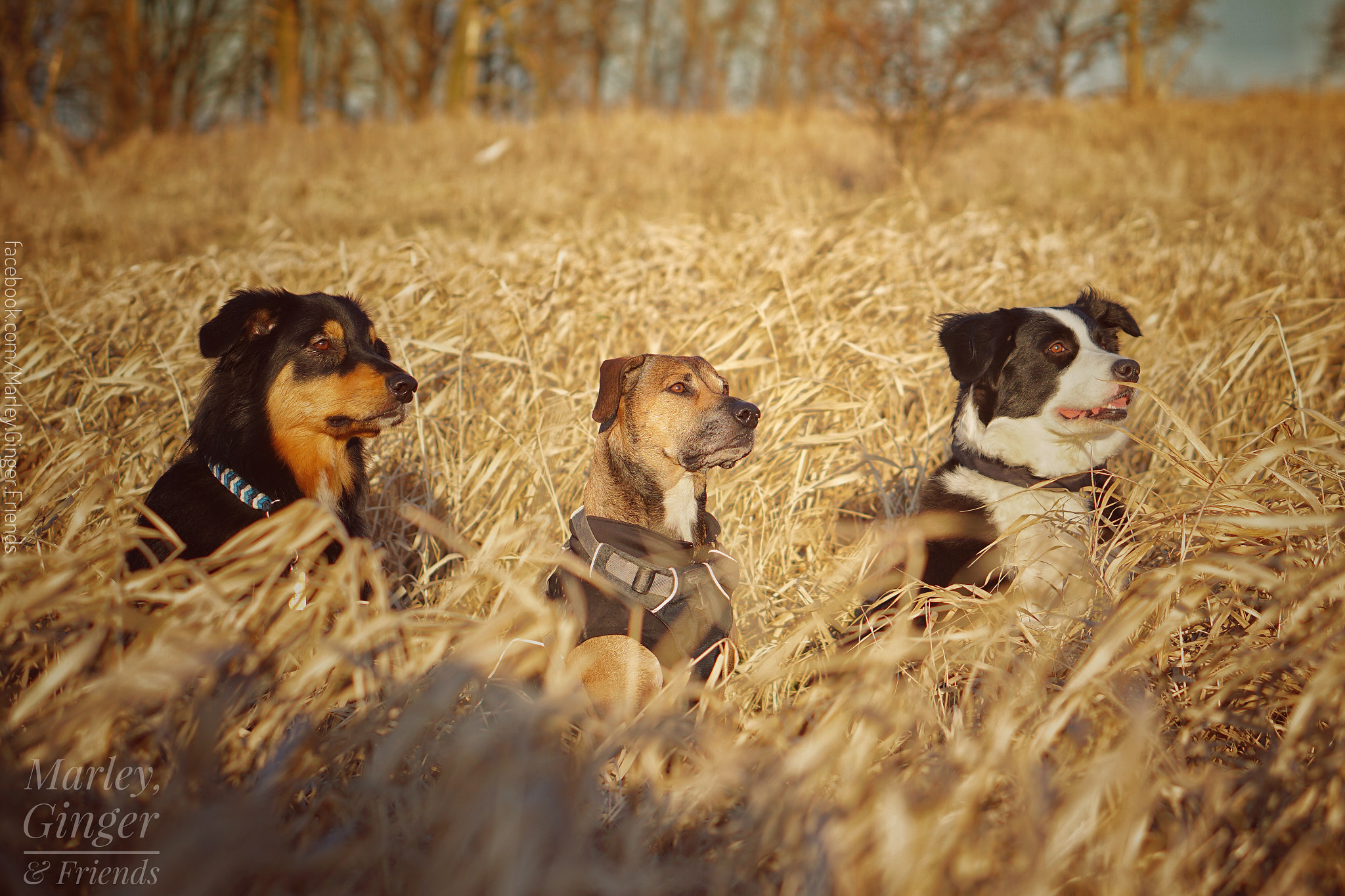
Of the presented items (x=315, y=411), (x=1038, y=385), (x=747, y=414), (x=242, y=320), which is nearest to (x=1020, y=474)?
(x=1038, y=385)

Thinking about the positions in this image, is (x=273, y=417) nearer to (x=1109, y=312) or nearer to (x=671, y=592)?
(x=671, y=592)

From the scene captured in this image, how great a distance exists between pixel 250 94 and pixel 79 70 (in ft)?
23.3

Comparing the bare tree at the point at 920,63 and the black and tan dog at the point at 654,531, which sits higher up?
the bare tree at the point at 920,63

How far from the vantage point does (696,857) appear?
6.04 ft

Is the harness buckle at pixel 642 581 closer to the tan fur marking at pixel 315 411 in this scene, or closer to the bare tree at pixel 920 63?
the tan fur marking at pixel 315 411

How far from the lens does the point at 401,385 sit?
3.01 m

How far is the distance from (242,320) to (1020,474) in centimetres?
332

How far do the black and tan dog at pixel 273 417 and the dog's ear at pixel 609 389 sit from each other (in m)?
0.79

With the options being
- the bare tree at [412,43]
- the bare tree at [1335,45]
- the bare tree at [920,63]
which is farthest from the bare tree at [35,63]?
the bare tree at [1335,45]

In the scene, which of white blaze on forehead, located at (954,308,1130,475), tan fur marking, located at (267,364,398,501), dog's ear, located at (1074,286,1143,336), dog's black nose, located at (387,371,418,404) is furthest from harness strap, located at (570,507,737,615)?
dog's ear, located at (1074,286,1143,336)

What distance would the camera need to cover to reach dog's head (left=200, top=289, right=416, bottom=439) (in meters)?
2.95

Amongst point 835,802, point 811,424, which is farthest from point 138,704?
point 811,424

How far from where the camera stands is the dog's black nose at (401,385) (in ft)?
9.87

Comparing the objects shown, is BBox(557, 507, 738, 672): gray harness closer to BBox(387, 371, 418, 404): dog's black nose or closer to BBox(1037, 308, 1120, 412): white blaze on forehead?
BBox(387, 371, 418, 404): dog's black nose
